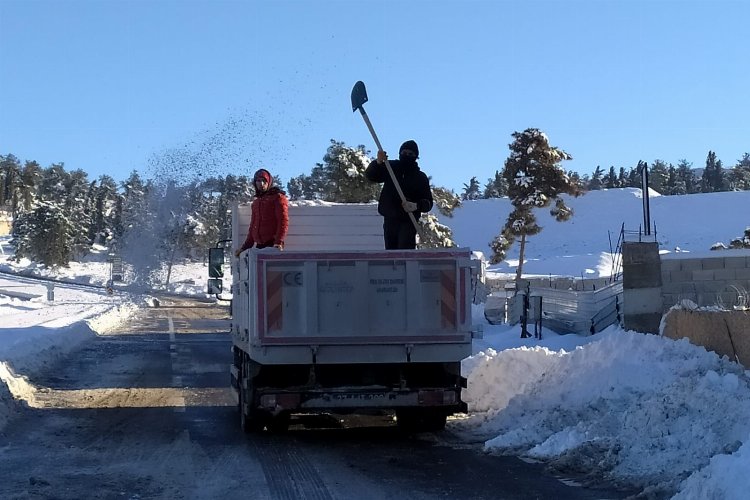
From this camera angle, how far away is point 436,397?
9297 mm

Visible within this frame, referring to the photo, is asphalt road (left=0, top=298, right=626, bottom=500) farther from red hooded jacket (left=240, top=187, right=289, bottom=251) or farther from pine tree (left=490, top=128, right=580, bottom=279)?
pine tree (left=490, top=128, right=580, bottom=279)

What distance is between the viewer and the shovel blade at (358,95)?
10.5 metres

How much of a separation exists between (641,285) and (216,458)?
8.60m

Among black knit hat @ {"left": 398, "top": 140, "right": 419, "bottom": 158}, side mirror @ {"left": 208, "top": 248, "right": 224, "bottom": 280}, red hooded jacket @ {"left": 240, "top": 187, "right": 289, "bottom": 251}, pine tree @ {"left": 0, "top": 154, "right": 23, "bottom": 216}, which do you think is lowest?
side mirror @ {"left": 208, "top": 248, "right": 224, "bottom": 280}

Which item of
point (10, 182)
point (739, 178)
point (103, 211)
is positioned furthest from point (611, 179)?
point (10, 182)

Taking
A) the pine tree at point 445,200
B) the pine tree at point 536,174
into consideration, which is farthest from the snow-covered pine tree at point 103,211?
the pine tree at point 536,174

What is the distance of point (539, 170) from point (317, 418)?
3515cm

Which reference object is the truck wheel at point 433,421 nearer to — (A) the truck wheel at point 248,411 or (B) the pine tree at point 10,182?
(A) the truck wheel at point 248,411

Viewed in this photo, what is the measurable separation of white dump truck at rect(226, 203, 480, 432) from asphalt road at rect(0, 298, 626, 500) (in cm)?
57

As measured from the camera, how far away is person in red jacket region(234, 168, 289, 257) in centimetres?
1044

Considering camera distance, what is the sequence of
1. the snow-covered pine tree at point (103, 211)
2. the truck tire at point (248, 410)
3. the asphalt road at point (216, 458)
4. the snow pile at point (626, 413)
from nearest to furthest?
the asphalt road at point (216, 458) → the snow pile at point (626, 413) → the truck tire at point (248, 410) → the snow-covered pine tree at point (103, 211)

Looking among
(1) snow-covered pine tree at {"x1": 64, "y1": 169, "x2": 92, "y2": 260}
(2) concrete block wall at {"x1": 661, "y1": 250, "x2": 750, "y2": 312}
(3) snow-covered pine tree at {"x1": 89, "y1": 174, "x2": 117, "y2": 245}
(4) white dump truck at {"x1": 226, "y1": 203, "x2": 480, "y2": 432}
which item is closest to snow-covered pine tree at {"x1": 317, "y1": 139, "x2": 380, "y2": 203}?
(2) concrete block wall at {"x1": 661, "y1": 250, "x2": 750, "y2": 312}

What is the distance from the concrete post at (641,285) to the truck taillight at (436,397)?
20.4ft

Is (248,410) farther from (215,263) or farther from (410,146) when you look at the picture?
(410,146)
